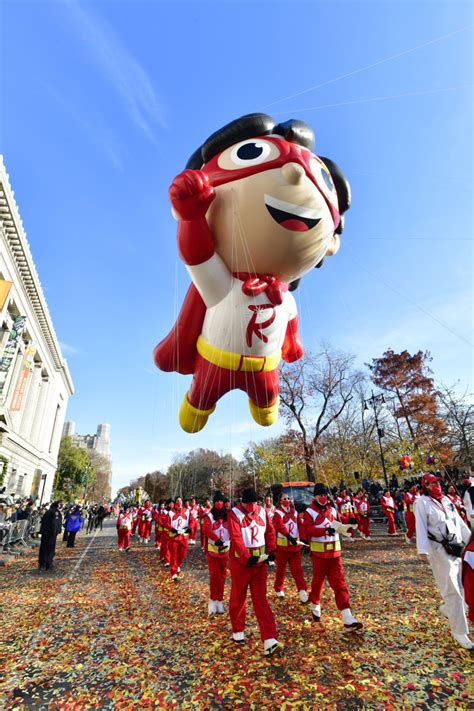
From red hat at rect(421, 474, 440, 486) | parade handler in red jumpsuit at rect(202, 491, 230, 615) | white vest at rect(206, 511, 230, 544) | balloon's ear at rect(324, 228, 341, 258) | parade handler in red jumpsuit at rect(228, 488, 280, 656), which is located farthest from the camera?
white vest at rect(206, 511, 230, 544)

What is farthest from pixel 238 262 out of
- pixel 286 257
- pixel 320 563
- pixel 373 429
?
pixel 373 429

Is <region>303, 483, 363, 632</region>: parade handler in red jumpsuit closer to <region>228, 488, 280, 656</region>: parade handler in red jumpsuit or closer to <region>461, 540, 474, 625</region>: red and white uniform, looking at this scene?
<region>228, 488, 280, 656</region>: parade handler in red jumpsuit

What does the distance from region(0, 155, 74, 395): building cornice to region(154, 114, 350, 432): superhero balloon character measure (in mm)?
23321

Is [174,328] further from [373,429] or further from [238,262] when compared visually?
[373,429]

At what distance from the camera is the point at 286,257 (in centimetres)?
467

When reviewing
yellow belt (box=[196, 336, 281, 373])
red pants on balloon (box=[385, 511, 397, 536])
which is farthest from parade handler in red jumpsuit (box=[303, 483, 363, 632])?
red pants on balloon (box=[385, 511, 397, 536])

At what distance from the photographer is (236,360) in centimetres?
497

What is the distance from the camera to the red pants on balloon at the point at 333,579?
5.07 metres

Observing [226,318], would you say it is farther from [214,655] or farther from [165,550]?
[165,550]

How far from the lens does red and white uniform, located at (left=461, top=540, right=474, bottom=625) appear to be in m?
4.81

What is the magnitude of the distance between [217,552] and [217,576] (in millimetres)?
384

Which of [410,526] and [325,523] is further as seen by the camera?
[410,526]

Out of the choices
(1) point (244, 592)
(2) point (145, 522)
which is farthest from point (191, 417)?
(2) point (145, 522)

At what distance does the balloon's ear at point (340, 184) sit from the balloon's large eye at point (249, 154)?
4.16 feet
